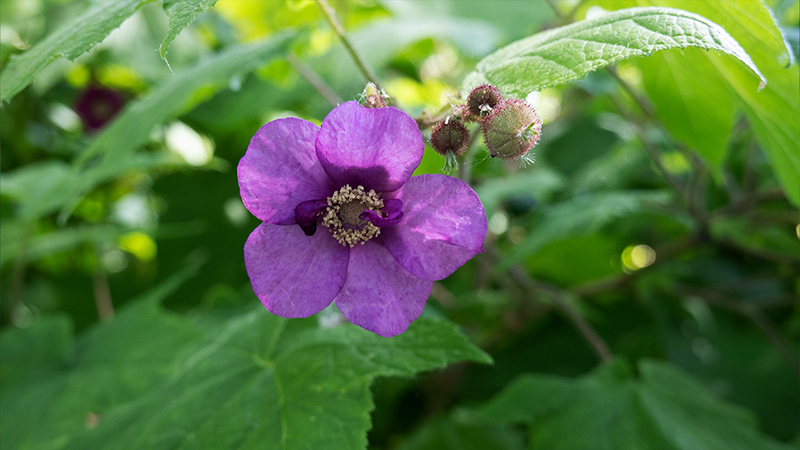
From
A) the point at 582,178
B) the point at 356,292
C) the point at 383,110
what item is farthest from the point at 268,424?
the point at 582,178

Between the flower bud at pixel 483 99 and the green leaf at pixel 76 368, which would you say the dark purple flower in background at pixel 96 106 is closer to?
the green leaf at pixel 76 368

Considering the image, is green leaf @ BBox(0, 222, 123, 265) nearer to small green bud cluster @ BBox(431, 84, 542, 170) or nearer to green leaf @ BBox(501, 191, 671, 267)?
green leaf @ BBox(501, 191, 671, 267)

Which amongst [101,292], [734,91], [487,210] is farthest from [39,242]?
[734,91]

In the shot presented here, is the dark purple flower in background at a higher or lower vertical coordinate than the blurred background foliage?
higher

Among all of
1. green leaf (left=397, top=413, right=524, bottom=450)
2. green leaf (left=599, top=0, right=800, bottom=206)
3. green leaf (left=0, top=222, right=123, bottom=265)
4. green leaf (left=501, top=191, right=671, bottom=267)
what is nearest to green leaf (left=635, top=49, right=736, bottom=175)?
green leaf (left=599, top=0, right=800, bottom=206)

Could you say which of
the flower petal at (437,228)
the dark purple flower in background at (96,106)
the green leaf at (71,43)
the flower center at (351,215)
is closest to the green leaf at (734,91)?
the flower petal at (437,228)
